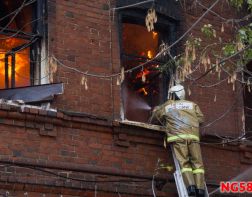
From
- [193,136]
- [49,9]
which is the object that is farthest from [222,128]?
[49,9]

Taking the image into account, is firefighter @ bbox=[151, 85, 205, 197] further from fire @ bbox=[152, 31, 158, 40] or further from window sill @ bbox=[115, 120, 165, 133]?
fire @ bbox=[152, 31, 158, 40]

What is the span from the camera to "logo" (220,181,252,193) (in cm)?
1148

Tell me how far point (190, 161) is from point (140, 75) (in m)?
1.86

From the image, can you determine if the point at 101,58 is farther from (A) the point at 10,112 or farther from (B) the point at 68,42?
(A) the point at 10,112

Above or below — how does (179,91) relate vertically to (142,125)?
above

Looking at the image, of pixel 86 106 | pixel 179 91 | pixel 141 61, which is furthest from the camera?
pixel 141 61

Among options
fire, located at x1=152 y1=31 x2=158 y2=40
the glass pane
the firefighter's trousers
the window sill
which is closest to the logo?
the firefighter's trousers

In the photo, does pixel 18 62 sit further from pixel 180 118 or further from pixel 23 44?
pixel 180 118

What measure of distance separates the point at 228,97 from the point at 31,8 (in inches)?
147

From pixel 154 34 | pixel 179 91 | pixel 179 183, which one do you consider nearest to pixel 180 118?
pixel 179 91

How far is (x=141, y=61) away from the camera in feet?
39.0

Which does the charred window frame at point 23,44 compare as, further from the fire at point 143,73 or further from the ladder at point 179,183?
the ladder at point 179,183

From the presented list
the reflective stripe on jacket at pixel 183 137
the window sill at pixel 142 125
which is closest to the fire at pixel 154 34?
the window sill at pixel 142 125

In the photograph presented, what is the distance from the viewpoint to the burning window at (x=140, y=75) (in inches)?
463
